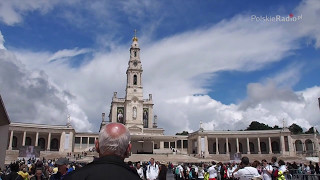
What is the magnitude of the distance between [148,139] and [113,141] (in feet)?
216

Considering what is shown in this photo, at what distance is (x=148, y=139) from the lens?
6775 centimetres

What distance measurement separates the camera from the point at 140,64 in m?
83.2

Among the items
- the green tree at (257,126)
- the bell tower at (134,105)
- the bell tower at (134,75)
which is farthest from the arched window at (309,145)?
the bell tower at (134,75)

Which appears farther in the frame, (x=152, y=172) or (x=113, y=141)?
(x=152, y=172)

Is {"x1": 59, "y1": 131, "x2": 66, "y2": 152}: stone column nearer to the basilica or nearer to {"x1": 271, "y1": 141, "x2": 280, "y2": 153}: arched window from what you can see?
the basilica

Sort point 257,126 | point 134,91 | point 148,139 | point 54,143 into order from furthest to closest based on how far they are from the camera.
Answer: point 257,126 < point 134,91 < point 54,143 < point 148,139

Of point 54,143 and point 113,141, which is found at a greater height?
point 54,143

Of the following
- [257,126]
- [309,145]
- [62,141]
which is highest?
[257,126]

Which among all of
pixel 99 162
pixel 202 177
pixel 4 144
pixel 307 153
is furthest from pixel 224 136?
pixel 99 162

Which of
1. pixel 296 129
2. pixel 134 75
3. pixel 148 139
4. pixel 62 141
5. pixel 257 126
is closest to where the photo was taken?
pixel 62 141

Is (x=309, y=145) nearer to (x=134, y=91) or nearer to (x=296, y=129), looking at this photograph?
(x=296, y=129)

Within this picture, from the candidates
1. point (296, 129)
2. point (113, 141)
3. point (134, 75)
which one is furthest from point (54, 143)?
point (296, 129)

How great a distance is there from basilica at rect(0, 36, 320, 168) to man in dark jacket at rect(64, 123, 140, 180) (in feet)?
168

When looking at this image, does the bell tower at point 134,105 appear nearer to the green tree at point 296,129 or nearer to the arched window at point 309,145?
the arched window at point 309,145
